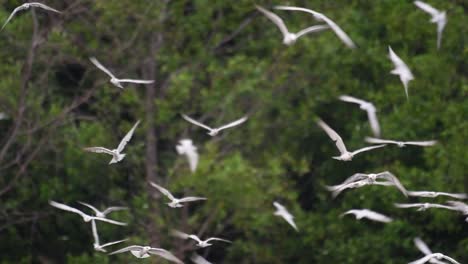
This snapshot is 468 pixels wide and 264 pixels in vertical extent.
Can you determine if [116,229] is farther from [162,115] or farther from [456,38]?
[456,38]

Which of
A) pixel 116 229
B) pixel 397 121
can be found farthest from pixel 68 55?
pixel 397 121

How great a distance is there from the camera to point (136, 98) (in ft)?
66.2

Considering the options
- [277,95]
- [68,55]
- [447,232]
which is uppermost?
[68,55]

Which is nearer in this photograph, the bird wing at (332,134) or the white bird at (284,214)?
the bird wing at (332,134)

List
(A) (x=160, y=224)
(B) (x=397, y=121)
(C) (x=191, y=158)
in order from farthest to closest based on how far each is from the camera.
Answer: (B) (x=397, y=121)
(A) (x=160, y=224)
(C) (x=191, y=158)

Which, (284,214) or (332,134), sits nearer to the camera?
(332,134)

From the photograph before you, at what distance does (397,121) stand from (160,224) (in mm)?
3667

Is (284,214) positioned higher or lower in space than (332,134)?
lower

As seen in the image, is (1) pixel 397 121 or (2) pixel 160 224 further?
(1) pixel 397 121

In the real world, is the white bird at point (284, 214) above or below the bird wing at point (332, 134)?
below

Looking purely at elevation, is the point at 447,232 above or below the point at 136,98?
below

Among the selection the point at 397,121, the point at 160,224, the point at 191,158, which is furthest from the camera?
the point at 397,121

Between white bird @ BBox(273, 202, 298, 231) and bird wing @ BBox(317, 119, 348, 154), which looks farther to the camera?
white bird @ BBox(273, 202, 298, 231)

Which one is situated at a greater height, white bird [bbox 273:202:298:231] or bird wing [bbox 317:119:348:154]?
bird wing [bbox 317:119:348:154]
